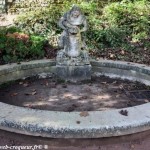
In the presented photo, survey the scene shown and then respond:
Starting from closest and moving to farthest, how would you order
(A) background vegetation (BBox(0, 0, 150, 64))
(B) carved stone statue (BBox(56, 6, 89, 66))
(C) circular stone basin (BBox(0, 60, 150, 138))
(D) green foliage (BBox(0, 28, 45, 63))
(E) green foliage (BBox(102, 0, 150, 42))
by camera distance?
(C) circular stone basin (BBox(0, 60, 150, 138)), (B) carved stone statue (BBox(56, 6, 89, 66)), (D) green foliage (BBox(0, 28, 45, 63)), (A) background vegetation (BBox(0, 0, 150, 64)), (E) green foliage (BBox(102, 0, 150, 42))

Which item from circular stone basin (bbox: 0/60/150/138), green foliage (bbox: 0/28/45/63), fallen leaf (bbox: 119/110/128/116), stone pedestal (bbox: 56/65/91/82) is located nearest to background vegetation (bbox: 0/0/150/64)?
green foliage (bbox: 0/28/45/63)

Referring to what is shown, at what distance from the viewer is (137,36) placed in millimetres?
9789

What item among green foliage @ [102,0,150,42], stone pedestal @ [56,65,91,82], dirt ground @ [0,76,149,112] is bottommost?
dirt ground @ [0,76,149,112]

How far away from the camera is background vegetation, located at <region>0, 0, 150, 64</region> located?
26.2 feet

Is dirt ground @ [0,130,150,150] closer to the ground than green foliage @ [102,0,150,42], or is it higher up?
closer to the ground

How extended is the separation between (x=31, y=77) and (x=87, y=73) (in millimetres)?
1171

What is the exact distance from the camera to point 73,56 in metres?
6.07

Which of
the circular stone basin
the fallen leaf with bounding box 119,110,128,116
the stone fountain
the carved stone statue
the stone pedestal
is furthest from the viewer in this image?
the stone pedestal

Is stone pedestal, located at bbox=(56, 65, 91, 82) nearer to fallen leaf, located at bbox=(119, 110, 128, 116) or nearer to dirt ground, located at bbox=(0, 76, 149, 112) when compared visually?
dirt ground, located at bbox=(0, 76, 149, 112)

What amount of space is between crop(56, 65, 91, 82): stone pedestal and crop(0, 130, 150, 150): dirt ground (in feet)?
7.77

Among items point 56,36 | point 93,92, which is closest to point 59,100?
point 93,92

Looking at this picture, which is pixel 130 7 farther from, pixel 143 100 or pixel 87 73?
pixel 143 100

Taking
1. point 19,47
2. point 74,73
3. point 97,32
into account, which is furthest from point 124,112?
point 97,32

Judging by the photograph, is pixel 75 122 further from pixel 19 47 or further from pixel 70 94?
pixel 19 47
